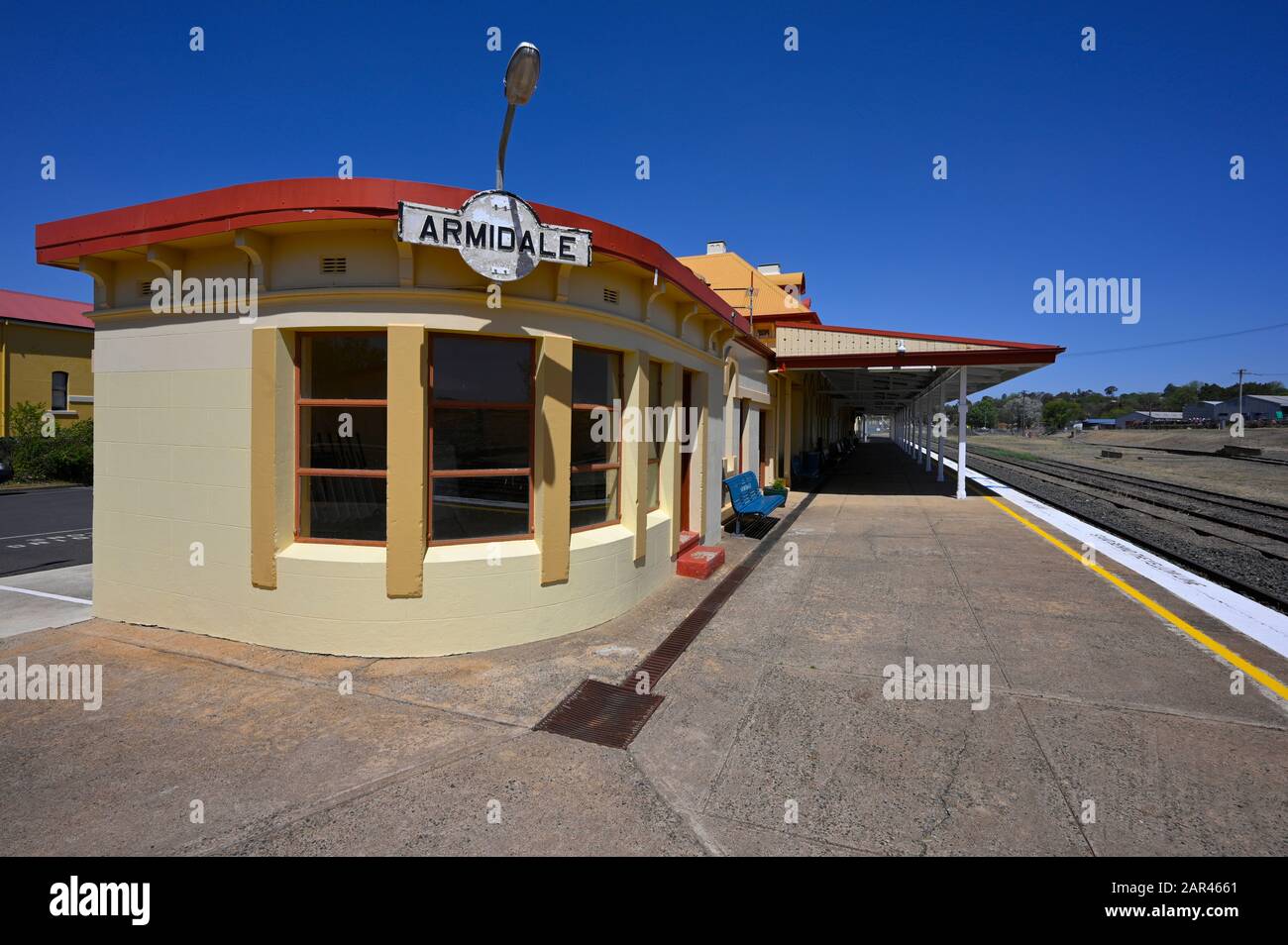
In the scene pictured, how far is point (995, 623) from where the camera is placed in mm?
6410

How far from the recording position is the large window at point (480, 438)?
5562mm

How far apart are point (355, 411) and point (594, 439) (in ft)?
7.73

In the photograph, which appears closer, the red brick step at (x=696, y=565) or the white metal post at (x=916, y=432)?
the red brick step at (x=696, y=565)

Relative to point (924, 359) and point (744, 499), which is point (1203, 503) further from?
point (744, 499)

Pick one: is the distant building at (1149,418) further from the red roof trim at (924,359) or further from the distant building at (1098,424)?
the red roof trim at (924,359)

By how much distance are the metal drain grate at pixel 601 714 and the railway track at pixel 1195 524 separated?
7572 mm

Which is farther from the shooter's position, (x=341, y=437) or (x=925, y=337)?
(x=925, y=337)

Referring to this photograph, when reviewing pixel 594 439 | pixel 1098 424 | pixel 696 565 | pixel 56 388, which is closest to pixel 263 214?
pixel 594 439

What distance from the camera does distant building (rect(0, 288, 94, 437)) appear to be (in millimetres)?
23984

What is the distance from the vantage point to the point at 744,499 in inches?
458

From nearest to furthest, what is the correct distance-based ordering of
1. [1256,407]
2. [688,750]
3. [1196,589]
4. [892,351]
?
1. [688,750]
2. [1196,589]
3. [892,351]
4. [1256,407]

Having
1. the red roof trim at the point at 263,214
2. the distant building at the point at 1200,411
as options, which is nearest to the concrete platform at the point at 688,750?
the red roof trim at the point at 263,214

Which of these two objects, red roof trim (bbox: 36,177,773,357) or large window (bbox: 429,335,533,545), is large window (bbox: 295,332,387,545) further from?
red roof trim (bbox: 36,177,773,357)
